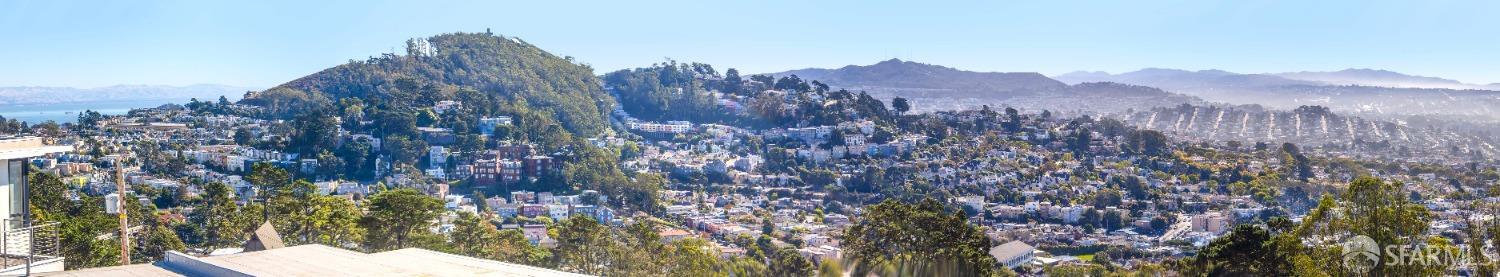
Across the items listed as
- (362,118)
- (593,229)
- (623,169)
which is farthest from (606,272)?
(362,118)

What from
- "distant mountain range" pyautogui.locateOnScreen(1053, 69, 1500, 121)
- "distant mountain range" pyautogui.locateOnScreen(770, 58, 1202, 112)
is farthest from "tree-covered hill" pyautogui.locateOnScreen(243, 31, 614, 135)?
"distant mountain range" pyautogui.locateOnScreen(1053, 69, 1500, 121)

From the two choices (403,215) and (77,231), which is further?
(403,215)

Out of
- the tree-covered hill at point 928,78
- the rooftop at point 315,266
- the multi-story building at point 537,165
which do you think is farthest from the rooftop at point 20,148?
the tree-covered hill at point 928,78

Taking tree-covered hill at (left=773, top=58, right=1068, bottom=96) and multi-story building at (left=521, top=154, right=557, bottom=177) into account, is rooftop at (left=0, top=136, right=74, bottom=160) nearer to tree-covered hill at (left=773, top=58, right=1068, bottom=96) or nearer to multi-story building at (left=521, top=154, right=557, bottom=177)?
multi-story building at (left=521, top=154, right=557, bottom=177)

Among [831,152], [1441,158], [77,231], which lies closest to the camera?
[77,231]

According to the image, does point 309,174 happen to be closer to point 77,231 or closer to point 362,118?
point 362,118

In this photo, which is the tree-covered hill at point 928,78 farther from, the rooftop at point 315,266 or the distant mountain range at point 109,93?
the rooftop at point 315,266
